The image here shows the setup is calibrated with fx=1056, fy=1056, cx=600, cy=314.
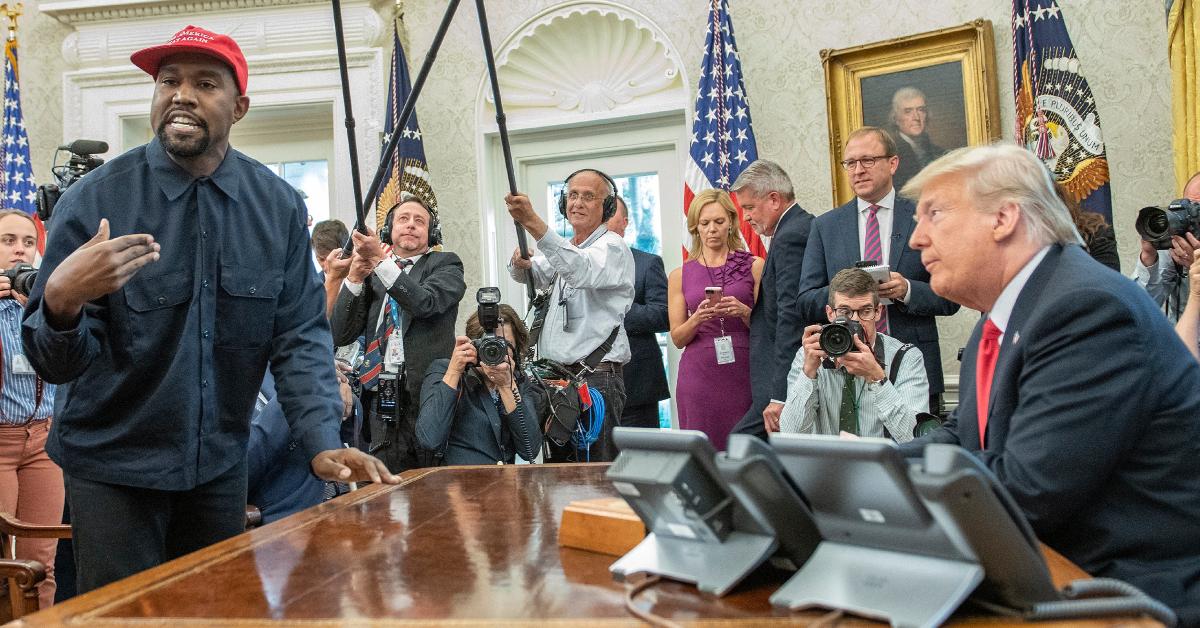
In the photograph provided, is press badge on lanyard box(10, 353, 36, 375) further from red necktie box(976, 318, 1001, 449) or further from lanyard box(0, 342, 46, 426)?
red necktie box(976, 318, 1001, 449)

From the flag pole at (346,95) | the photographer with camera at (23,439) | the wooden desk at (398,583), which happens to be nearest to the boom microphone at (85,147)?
the photographer with camera at (23,439)

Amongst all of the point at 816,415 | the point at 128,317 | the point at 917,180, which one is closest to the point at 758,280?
the point at 816,415

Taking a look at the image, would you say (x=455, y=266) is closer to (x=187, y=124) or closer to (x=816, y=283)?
(x=816, y=283)

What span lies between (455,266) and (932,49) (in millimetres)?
2819

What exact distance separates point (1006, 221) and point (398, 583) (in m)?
1.00

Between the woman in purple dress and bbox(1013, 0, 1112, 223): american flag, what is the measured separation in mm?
1499

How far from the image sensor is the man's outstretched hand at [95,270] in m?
1.65

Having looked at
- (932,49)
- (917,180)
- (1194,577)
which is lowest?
(1194,577)

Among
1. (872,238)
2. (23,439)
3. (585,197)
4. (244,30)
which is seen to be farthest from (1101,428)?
(244,30)

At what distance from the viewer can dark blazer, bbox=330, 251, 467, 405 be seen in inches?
151

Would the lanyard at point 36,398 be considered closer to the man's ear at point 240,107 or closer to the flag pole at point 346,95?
the flag pole at point 346,95

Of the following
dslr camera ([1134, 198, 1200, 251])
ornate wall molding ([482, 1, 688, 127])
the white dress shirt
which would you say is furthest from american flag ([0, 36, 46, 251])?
dslr camera ([1134, 198, 1200, 251])

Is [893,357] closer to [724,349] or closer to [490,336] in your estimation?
[724,349]

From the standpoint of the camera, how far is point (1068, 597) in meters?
0.98
